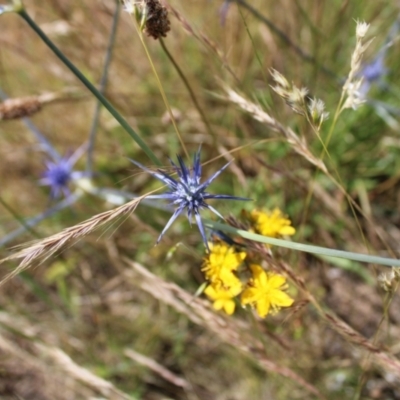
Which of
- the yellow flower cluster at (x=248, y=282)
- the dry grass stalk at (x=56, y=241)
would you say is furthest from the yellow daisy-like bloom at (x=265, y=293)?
the dry grass stalk at (x=56, y=241)

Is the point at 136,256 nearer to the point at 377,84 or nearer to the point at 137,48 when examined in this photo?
the point at 137,48

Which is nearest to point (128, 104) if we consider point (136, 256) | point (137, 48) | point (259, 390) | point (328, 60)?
point (137, 48)

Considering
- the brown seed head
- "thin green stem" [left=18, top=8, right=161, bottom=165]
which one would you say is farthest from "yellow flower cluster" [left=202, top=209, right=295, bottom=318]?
the brown seed head

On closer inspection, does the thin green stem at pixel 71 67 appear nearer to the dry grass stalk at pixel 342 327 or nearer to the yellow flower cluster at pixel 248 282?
the yellow flower cluster at pixel 248 282

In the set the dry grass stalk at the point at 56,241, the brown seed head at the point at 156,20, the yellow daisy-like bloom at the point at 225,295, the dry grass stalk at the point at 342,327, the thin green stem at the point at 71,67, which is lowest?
the dry grass stalk at the point at 56,241

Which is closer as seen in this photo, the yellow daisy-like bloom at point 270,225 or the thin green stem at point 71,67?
the thin green stem at point 71,67

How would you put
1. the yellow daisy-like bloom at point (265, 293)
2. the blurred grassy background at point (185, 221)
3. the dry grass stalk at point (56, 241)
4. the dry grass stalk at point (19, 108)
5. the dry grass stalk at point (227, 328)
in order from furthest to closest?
the blurred grassy background at point (185, 221) → the dry grass stalk at point (19, 108) → the dry grass stalk at point (227, 328) → the yellow daisy-like bloom at point (265, 293) → the dry grass stalk at point (56, 241)

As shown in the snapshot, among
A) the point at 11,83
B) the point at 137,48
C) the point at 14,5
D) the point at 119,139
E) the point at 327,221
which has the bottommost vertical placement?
the point at 14,5

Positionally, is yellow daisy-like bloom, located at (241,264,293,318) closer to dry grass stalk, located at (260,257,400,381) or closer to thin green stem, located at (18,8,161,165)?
dry grass stalk, located at (260,257,400,381)
